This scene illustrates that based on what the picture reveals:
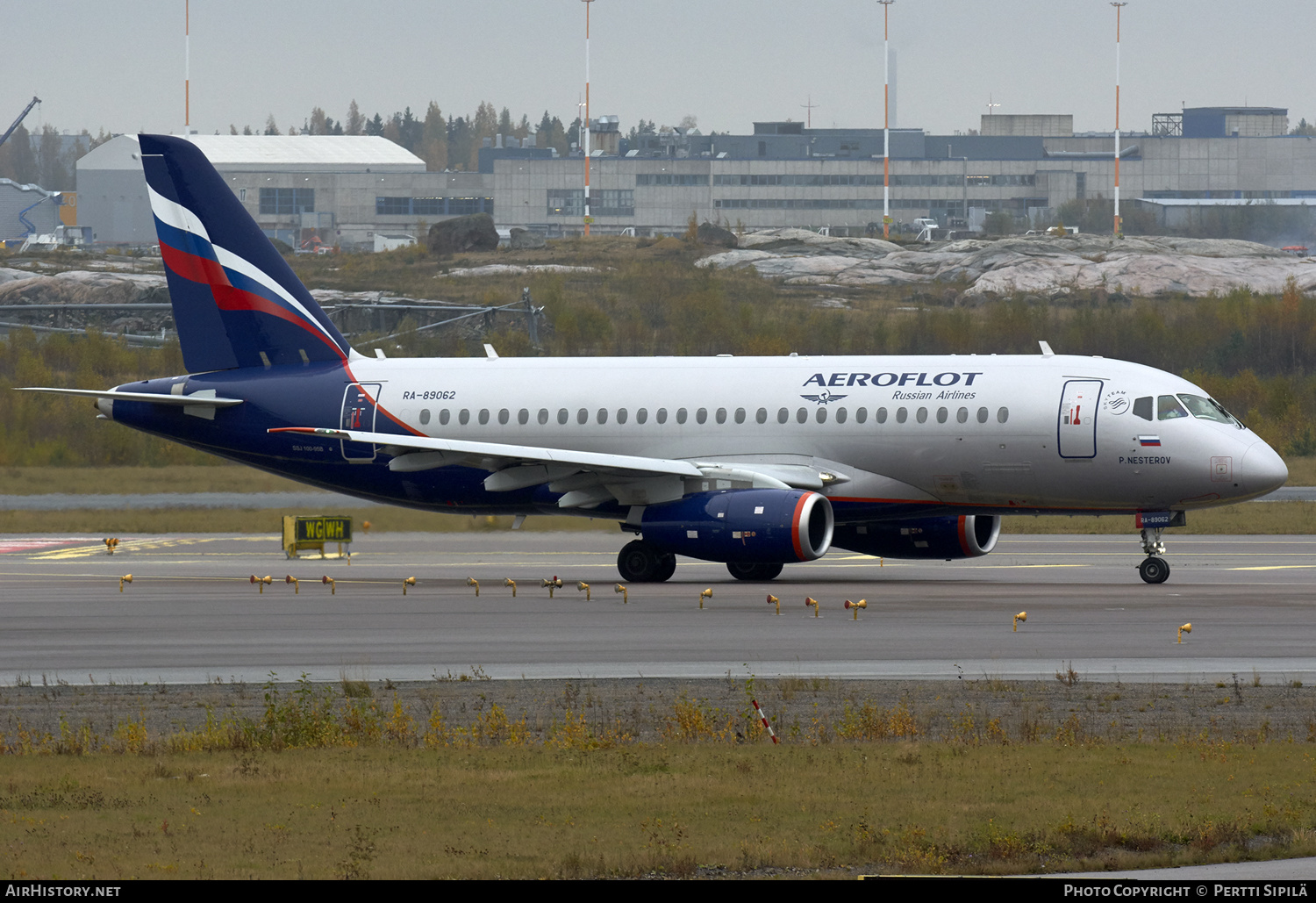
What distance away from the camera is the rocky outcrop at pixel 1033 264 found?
11775 cm

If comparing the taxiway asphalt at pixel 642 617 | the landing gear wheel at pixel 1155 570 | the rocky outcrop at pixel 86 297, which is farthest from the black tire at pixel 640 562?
the rocky outcrop at pixel 86 297

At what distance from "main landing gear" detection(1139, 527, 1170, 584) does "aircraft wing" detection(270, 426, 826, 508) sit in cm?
658

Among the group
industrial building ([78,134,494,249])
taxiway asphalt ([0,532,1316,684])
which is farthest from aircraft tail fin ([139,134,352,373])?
industrial building ([78,134,494,249])

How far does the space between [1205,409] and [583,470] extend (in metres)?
12.4

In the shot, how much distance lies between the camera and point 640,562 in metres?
35.1

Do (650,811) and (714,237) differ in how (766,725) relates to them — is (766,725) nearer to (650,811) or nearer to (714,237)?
(650,811)

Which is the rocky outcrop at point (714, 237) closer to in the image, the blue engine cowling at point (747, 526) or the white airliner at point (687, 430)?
the white airliner at point (687, 430)

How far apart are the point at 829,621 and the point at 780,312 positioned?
251 feet

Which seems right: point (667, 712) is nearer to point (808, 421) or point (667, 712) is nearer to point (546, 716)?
point (546, 716)

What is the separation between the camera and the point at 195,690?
2081 centimetres

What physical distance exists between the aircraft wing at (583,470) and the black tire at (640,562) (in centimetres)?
95

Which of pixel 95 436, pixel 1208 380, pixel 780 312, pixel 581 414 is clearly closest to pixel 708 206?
pixel 780 312

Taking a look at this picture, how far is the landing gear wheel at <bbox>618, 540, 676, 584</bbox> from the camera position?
35062mm

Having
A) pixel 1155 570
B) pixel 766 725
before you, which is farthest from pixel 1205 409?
pixel 766 725
